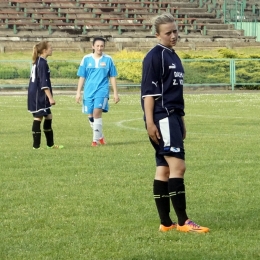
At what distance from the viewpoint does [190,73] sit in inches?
1396

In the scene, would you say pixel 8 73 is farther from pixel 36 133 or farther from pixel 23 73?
pixel 36 133

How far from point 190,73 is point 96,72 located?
838 inches

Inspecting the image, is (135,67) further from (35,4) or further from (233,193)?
(233,193)

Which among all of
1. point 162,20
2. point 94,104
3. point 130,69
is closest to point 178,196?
point 162,20

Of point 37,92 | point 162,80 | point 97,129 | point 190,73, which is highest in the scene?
point 162,80

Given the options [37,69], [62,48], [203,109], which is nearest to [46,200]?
[37,69]

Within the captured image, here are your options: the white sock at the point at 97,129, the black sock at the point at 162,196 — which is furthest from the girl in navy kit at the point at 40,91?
the black sock at the point at 162,196

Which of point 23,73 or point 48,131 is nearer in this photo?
point 48,131

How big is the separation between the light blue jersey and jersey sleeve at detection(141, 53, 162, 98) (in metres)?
7.51

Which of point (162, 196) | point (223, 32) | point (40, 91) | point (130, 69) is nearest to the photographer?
point (162, 196)

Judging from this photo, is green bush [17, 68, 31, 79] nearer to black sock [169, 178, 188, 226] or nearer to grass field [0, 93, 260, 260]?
grass field [0, 93, 260, 260]

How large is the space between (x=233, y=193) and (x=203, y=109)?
1573cm

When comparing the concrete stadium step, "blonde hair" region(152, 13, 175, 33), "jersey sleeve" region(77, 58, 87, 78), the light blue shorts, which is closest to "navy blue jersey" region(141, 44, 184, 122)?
"blonde hair" region(152, 13, 175, 33)

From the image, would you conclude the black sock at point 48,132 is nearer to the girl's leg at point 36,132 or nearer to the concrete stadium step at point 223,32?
the girl's leg at point 36,132
